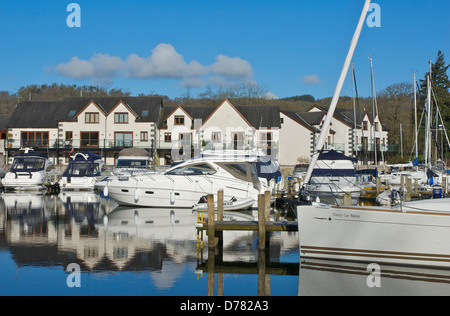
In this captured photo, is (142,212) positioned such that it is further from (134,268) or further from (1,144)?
(1,144)

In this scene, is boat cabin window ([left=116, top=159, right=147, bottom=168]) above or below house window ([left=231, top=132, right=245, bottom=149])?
below

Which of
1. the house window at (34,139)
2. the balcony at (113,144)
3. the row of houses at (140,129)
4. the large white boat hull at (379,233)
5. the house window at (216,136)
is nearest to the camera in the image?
the large white boat hull at (379,233)

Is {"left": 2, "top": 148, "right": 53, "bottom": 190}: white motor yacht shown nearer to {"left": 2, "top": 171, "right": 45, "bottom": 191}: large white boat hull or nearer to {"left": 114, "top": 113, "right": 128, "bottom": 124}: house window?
{"left": 2, "top": 171, "right": 45, "bottom": 191}: large white boat hull

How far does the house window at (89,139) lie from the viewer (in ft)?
212

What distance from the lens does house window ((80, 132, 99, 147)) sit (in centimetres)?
6475

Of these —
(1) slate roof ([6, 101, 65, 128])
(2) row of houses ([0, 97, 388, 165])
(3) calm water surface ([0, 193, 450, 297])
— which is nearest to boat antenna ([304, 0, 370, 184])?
(3) calm water surface ([0, 193, 450, 297])

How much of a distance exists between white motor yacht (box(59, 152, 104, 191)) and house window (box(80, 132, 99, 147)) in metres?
22.1

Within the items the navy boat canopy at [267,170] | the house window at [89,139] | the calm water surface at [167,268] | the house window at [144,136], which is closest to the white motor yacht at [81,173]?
the navy boat canopy at [267,170]

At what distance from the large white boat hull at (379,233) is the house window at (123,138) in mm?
52292

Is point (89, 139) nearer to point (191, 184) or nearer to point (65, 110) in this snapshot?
point (65, 110)

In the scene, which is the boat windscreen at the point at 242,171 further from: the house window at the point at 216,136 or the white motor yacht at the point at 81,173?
the house window at the point at 216,136

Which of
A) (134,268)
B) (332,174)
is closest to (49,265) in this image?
(134,268)

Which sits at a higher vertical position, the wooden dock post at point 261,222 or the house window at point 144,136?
the house window at point 144,136

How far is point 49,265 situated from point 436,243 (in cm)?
989
